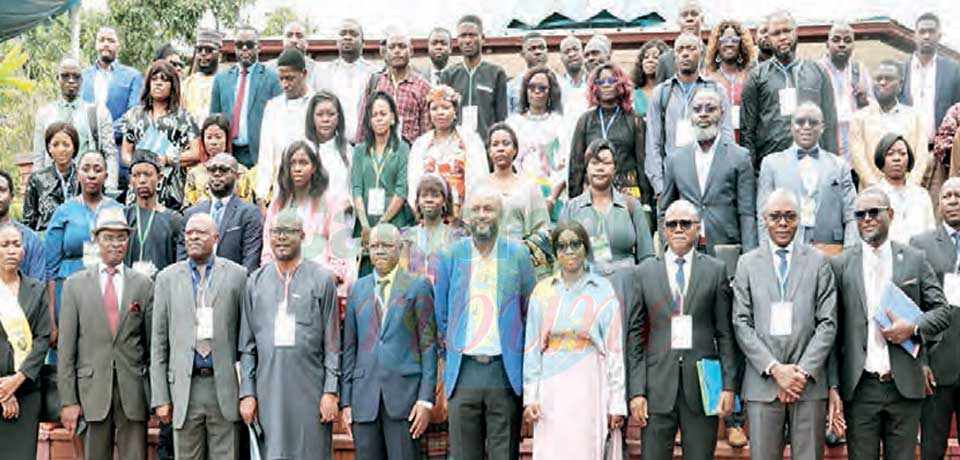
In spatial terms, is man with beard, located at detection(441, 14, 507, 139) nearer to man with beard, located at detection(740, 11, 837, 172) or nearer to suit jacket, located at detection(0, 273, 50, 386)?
man with beard, located at detection(740, 11, 837, 172)

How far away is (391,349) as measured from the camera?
26.8 ft

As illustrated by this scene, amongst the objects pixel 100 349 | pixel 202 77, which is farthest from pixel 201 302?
pixel 202 77

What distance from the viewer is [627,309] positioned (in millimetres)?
8016

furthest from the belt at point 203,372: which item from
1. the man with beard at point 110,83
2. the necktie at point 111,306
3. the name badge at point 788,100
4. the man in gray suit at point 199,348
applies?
the name badge at point 788,100

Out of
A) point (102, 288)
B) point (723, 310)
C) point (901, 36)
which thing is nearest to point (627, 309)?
point (723, 310)

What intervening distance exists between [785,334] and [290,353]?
2795 millimetres

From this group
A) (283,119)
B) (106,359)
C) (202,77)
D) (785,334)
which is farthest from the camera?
(202,77)

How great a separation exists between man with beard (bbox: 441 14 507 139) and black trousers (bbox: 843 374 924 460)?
4.15 m

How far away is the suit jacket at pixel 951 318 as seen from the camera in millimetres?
7934

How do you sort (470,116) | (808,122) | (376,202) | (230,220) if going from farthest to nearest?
(470,116), (376,202), (230,220), (808,122)

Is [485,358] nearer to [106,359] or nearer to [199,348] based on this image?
[199,348]

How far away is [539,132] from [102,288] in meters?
3.32

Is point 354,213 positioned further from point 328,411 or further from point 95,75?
point 95,75

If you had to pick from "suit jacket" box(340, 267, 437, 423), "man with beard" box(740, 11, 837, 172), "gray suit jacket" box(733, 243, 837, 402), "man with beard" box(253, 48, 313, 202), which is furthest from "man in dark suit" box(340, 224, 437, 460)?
"man with beard" box(740, 11, 837, 172)
